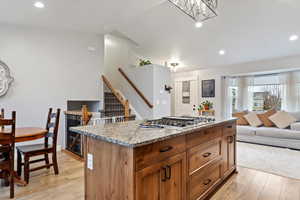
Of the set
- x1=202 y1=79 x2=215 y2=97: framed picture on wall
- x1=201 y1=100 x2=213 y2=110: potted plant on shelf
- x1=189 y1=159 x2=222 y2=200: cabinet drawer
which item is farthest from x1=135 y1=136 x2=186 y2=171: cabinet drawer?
x1=202 y1=79 x2=215 y2=97: framed picture on wall

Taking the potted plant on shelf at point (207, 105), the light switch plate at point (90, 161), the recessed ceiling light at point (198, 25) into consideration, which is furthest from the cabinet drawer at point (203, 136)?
the potted plant on shelf at point (207, 105)

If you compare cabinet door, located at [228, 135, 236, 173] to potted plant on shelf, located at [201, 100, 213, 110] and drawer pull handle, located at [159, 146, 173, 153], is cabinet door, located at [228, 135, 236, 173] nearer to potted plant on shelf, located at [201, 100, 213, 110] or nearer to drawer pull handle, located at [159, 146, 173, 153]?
drawer pull handle, located at [159, 146, 173, 153]

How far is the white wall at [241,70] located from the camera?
18.0 ft

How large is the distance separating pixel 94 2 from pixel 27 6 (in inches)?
47.7

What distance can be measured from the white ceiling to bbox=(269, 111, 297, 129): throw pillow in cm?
188

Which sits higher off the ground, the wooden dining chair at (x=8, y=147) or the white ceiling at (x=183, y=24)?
the white ceiling at (x=183, y=24)

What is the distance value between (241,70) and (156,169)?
609 centimetres

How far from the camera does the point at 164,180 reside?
1500mm

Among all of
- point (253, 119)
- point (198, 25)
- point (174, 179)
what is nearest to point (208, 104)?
point (253, 119)

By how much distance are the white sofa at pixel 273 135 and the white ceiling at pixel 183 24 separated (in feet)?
7.60

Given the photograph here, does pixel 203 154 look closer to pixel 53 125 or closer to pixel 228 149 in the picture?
pixel 228 149

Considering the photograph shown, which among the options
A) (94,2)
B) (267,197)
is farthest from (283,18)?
(94,2)

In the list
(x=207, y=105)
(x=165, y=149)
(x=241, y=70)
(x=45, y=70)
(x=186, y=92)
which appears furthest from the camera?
(x=186, y=92)

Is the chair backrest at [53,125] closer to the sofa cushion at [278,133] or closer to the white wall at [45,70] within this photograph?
the white wall at [45,70]
